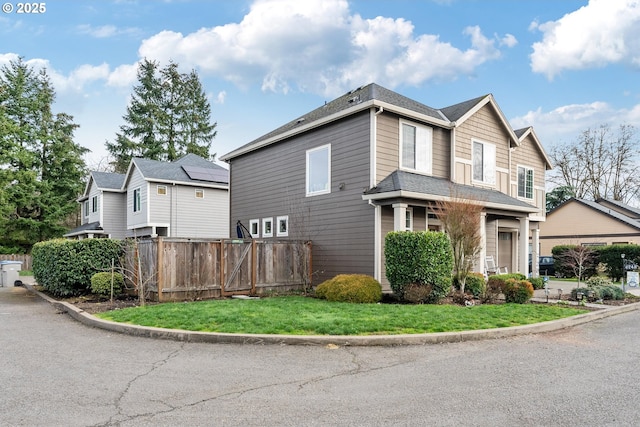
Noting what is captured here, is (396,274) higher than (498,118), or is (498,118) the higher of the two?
(498,118)

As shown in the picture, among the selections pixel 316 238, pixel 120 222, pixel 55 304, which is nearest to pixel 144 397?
pixel 55 304

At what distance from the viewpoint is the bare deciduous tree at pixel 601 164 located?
4272 cm

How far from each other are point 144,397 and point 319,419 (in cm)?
198

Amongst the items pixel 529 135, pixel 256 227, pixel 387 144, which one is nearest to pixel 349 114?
pixel 387 144

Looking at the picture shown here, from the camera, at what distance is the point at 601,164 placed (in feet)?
145

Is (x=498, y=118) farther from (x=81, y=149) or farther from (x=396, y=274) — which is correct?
(x=81, y=149)

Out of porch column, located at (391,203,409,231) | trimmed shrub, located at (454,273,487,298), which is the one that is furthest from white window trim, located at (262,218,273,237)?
trimmed shrub, located at (454,273,487,298)

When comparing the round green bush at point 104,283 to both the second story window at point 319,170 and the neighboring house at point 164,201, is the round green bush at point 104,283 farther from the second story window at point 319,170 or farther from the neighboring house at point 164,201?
the neighboring house at point 164,201

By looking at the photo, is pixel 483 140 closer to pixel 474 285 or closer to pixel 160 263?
pixel 474 285

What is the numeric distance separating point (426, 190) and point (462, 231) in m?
1.74

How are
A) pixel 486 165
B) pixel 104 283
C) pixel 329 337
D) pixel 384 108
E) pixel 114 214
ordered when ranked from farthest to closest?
pixel 114 214 → pixel 486 165 → pixel 384 108 → pixel 104 283 → pixel 329 337

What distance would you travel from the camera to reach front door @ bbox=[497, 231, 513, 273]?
19141 millimetres

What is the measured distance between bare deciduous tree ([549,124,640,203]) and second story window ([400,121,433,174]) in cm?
3644

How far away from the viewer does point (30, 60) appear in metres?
38.5
